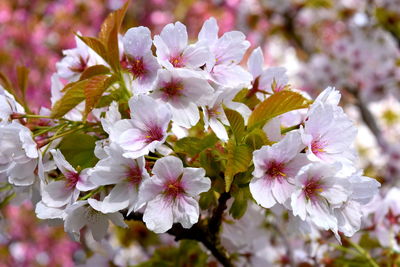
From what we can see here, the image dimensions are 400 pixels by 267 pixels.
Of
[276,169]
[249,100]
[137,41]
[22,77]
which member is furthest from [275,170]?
[22,77]

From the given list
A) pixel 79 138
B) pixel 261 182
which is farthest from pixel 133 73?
pixel 261 182

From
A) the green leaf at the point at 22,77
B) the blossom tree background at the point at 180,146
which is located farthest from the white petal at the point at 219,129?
the green leaf at the point at 22,77

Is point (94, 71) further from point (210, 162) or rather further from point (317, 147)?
point (317, 147)

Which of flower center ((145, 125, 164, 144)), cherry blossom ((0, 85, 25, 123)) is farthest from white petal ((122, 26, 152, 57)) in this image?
cherry blossom ((0, 85, 25, 123))

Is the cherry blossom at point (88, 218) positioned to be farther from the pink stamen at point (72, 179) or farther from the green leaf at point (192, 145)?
the green leaf at point (192, 145)

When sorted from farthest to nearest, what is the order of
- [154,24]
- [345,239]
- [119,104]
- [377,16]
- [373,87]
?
[154,24] → [373,87] → [377,16] → [345,239] → [119,104]

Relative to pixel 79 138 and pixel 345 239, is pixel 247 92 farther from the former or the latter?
pixel 345 239

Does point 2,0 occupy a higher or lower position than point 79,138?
lower
